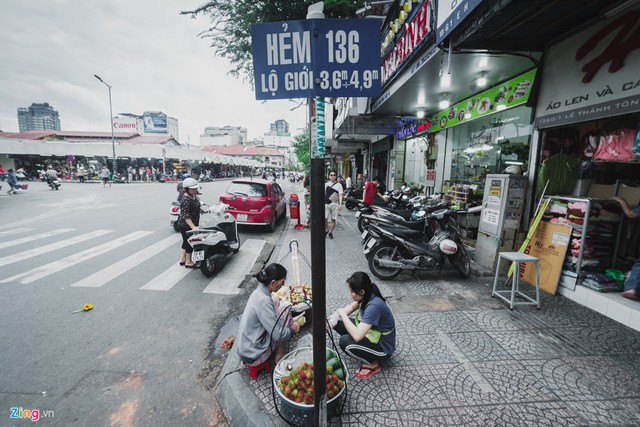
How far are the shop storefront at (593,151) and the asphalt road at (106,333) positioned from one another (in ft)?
17.6

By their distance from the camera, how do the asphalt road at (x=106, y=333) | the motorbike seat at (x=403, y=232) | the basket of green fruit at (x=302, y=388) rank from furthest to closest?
the motorbike seat at (x=403, y=232) < the asphalt road at (x=106, y=333) < the basket of green fruit at (x=302, y=388)

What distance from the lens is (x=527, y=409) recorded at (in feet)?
7.82

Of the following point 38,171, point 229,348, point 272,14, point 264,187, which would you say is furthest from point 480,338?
point 38,171

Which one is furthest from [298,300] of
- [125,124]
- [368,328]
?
[125,124]

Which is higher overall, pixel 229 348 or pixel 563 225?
pixel 563 225

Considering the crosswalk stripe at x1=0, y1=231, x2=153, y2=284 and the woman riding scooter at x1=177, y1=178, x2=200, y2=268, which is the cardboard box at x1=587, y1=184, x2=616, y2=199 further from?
the crosswalk stripe at x1=0, y1=231, x2=153, y2=284

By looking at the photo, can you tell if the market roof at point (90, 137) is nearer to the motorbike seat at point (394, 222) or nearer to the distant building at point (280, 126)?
the motorbike seat at point (394, 222)

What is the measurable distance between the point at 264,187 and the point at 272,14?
540 cm

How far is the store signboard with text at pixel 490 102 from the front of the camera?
5.39 metres

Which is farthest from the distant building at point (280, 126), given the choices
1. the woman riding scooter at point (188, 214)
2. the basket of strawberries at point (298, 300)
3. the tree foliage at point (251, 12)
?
the basket of strawberries at point (298, 300)

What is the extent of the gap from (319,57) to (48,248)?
8.43 meters

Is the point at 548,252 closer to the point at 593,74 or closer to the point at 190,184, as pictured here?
the point at 593,74

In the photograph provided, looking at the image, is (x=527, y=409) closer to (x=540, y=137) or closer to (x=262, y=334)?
(x=262, y=334)

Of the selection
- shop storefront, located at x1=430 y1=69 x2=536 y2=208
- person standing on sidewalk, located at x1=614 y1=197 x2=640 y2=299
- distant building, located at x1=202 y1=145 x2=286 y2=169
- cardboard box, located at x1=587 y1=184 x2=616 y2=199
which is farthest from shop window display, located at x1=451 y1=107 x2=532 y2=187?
distant building, located at x1=202 y1=145 x2=286 y2=169
